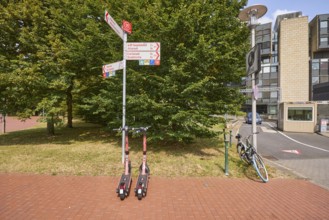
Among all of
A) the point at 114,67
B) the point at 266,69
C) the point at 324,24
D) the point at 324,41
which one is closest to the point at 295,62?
the point at 266,69

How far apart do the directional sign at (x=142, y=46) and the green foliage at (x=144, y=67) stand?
46.2 inches

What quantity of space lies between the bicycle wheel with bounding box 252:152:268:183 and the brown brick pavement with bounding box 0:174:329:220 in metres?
0.25

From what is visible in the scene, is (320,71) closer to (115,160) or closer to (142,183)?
(115,160)

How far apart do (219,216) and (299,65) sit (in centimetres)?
4208

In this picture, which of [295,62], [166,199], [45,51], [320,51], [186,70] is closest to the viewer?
[166,199]

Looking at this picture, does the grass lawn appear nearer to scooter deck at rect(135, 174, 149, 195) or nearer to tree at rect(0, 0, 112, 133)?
scooter deck at rect(135, 174, 149, 195)

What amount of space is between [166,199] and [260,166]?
3.22 metres

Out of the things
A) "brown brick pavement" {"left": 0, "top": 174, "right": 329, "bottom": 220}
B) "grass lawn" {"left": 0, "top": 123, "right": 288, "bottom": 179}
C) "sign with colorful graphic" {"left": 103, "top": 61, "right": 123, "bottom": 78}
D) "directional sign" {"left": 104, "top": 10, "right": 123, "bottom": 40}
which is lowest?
"brown brick pavement" {"left": 0, "top": 174, "right": 329, "bottom": 220}

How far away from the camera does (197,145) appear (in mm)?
9688

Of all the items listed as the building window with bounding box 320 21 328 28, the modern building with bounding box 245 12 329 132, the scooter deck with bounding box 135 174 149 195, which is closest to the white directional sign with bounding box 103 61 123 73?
the scooter deck with bounding box 135 174 149 195

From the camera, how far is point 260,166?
629 centimetres

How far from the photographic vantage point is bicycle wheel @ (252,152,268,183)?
18.9ft

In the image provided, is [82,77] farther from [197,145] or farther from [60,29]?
[197,145]

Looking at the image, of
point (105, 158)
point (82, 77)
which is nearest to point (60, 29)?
point (82, 77)
